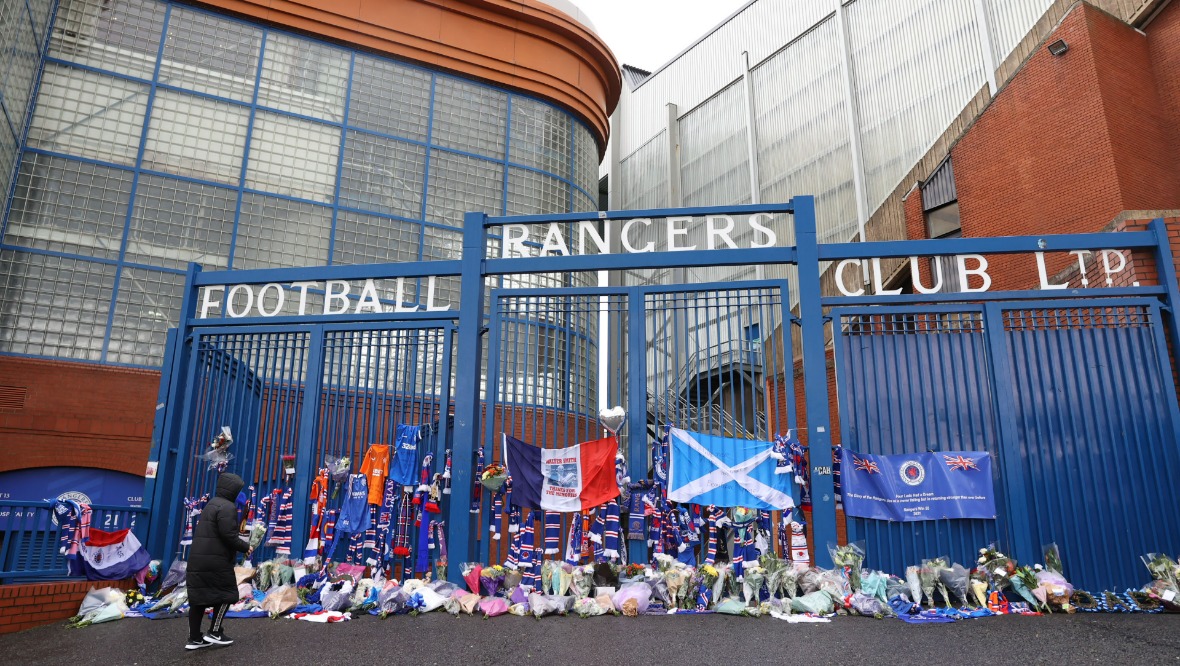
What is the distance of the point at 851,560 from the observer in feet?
24.5

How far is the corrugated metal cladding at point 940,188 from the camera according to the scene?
16.2 metres

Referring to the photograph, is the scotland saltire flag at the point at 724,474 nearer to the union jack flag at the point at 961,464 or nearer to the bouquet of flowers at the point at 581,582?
the bouquet of flowers at the point at 581,582

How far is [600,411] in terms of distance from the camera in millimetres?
8602

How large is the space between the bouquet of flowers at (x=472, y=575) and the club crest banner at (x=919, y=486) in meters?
3.76

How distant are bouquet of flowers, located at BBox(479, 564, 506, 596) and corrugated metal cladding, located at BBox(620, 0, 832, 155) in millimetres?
20322

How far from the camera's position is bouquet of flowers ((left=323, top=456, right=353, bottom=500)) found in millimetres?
8664

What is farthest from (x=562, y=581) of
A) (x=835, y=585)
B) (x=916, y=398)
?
(x=916, y=398)

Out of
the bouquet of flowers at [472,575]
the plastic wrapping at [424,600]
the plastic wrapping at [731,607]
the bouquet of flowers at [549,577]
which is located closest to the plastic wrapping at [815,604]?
the plastic wrapping at [731,607]

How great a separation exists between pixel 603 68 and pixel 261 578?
A: 583 inches

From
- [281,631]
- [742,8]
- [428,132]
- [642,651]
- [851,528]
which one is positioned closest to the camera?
[642,651]

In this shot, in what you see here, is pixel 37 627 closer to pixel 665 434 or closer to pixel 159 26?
pixel 665 434

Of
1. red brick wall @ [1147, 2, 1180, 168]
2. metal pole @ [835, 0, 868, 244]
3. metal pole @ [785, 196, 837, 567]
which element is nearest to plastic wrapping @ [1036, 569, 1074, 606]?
metal pole @ [785, 196, 837, 567]

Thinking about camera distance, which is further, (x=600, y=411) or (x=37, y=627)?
(x=600, y=411)

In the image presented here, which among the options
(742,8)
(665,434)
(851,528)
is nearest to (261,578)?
(665,434)
